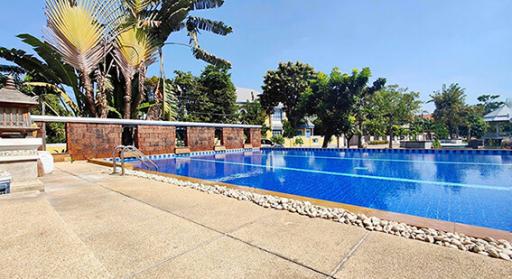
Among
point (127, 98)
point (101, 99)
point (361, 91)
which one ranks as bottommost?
point (101, 99)

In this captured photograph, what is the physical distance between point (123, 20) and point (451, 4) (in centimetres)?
1692

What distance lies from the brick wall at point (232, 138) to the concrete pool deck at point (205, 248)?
16.5 metres

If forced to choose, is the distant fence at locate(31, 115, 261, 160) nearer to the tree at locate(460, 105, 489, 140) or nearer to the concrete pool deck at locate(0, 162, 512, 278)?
the concrete pool deck at locate(0, 162, 512, 278)

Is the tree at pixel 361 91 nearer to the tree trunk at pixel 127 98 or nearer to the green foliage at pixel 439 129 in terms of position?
the tree trunk at pixel 127 98

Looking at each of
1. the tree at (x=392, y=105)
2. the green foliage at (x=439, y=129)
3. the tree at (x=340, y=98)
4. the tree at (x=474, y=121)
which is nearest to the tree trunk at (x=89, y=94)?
the tree at (x=340, y=98)

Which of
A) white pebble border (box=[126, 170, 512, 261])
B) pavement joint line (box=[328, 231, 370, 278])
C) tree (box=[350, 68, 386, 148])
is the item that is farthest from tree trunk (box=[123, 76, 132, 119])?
tree (box=[350, 68, 386, 148])

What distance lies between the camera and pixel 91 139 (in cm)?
1273

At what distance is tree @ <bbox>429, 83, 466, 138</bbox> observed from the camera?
35.1 metres

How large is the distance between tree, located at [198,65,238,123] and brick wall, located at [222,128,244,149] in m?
5.26

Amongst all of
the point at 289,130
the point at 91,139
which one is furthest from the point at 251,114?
the point at 91,139

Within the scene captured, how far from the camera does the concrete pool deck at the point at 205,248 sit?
1.90 metres

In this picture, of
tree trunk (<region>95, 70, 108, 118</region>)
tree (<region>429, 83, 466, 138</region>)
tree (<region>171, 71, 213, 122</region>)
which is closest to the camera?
tree trunk (<region>95, 70, 108, 118</region>)

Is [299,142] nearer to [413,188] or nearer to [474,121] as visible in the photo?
[413,188]

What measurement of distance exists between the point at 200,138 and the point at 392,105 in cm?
2013
